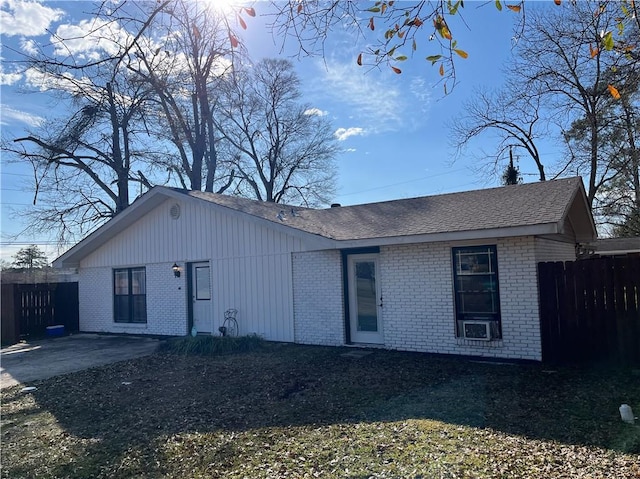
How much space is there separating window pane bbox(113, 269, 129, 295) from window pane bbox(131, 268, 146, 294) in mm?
308

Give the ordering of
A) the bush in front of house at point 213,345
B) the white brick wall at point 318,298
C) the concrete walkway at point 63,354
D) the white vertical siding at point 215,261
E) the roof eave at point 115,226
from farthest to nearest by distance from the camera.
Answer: the roof eave at point 115,226 → the white vertical siding at point 215,261 → the bush in front of house at point 213,345 → the white brick wall at point 318,298 → the concrete walkway at point 63,354

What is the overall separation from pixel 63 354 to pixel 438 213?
10.1 metres

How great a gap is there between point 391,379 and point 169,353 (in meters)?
5.93

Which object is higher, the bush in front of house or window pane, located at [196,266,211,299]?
window pane, located at [196,266,211,299]

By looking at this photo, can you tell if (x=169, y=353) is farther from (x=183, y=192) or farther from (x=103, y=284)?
(x=103, y=284)

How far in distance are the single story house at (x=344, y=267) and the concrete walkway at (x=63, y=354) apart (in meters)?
1.00

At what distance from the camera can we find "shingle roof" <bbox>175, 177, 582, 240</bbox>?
849cm

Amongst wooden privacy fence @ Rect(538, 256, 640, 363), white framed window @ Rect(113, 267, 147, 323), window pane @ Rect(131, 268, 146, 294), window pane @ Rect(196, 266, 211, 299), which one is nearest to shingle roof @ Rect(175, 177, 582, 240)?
wooden privacy fence @ Rect(538, 256, 640, 363)

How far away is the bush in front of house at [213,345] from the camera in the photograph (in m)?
10.7

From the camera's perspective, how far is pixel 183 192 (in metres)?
13.1

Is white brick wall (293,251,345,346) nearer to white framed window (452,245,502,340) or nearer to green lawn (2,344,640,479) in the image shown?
green lawn (2,344,640,479)

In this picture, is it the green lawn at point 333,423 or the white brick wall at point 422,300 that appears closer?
the green lawn at point 333,423

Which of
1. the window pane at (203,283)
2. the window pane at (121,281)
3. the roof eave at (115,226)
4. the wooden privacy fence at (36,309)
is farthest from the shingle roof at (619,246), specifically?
the wooden privacy fence at (36,309)

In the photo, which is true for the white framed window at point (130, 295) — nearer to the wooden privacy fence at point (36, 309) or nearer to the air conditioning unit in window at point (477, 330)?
the wooden privacy fence at point (36, 309)
